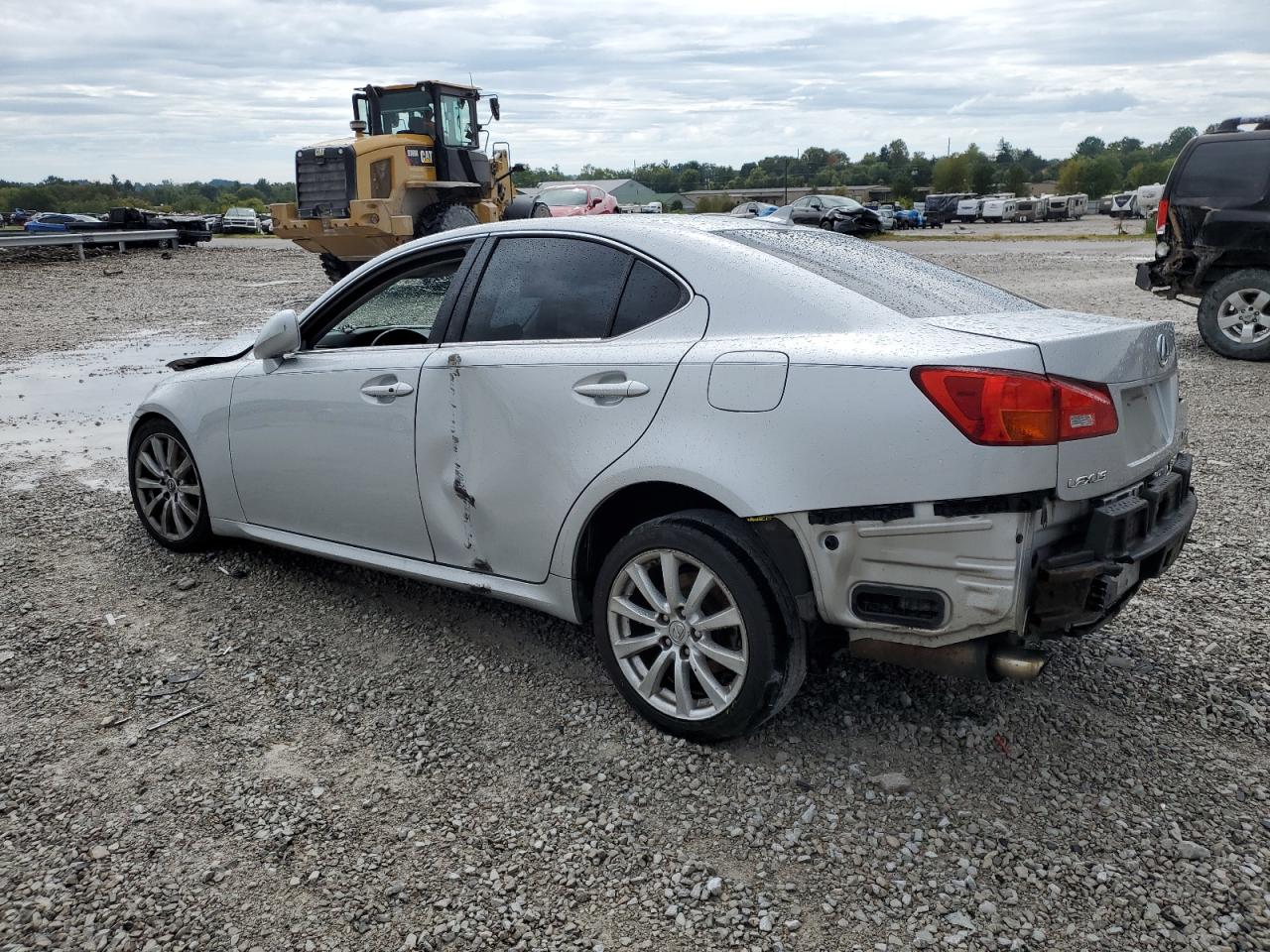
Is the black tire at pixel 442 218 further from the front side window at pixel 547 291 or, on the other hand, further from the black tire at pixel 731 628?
the black tire at pixel 731 628

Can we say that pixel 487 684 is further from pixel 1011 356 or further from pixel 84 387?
pixel 84 387

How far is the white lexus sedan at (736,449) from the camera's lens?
285cm

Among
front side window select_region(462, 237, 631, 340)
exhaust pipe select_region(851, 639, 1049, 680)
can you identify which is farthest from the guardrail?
exhaust pipe select_region(851, 639, 1049, 680)

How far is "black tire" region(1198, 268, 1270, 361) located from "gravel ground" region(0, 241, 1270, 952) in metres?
6.22

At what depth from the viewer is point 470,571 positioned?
12.8 feet

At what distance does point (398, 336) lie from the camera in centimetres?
441

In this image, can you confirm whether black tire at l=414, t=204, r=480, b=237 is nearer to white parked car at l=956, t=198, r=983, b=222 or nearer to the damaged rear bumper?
the damaged rear bumper

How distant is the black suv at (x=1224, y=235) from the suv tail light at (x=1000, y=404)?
866 centimetres

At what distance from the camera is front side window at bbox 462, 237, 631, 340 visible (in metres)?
3.61

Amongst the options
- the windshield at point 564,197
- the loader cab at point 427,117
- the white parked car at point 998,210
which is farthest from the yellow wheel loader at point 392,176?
the white parked car at point 998,210

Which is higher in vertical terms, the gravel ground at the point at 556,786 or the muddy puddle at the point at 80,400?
the muddy puddle at the point at 80,400

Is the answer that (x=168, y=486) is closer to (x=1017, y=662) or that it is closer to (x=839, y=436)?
(x=839, y=436)

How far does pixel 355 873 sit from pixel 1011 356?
2211mm

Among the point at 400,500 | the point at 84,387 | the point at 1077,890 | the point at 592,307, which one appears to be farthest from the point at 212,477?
the point at 84,387
